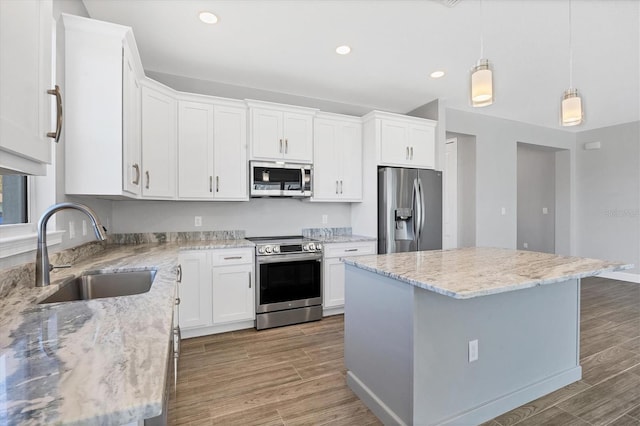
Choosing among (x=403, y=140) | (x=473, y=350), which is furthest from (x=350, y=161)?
(x=473, y=350)

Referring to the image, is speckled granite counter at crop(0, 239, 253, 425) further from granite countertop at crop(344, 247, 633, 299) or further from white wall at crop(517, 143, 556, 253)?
white wall at crop(517, 143, 556, 253)

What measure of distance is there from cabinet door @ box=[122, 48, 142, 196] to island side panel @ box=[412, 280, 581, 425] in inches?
84.8

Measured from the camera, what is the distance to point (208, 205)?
3.51m

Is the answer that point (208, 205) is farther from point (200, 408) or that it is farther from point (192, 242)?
point (200, 408)

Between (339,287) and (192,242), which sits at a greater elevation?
(192,242)

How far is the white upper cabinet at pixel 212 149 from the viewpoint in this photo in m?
3.12

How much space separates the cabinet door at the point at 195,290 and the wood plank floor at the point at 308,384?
215 mm

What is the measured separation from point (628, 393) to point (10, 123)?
352cm

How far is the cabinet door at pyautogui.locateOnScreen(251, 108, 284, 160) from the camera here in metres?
3.36

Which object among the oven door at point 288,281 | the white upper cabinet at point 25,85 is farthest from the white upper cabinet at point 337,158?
the white upper cabinet at point 25,85

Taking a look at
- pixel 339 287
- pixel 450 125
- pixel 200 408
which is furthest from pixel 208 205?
pixel 450 125

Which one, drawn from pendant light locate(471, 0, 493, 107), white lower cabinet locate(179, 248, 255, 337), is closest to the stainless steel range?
white lower cabinet locate(179, 248, 255, 337)

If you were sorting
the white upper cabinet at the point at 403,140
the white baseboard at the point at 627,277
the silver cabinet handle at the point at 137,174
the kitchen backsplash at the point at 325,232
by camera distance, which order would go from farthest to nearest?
the white baseboard at the point at 627,277
the kitchen backsplash at the point at 325,232
the white upper cabinet at the point at 403,140
the silver cabinet handle at the point at 137,174

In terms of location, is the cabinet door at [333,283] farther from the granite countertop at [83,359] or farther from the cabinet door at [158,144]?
the granite countertop at [83,359]
